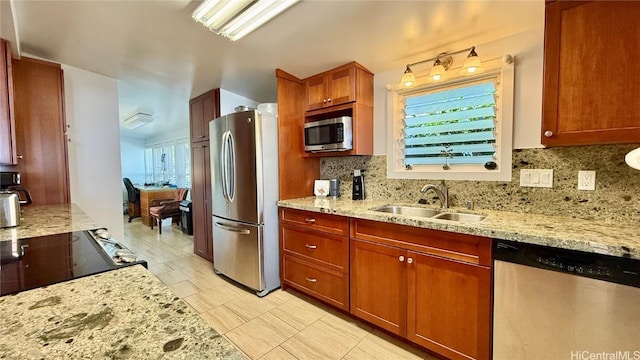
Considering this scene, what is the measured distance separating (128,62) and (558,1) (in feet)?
10.4

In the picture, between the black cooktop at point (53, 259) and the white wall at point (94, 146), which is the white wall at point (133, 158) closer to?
the white wall at point (94, 146)

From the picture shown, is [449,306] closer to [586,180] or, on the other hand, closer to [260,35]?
[586,180]

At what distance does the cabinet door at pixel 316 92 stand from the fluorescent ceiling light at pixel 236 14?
0.92 meters

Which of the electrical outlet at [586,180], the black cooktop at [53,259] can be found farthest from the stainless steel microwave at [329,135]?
the black cooktop at [53,259]

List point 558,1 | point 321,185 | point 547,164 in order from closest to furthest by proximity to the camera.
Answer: point 558,1
point 547,164
point 321,185

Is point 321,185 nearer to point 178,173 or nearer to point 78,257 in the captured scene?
point 78,257

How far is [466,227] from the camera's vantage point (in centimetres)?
145

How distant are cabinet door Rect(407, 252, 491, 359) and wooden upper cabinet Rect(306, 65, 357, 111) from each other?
1.49 meters

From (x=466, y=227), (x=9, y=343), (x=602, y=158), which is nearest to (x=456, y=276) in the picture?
(x=466, y=227)

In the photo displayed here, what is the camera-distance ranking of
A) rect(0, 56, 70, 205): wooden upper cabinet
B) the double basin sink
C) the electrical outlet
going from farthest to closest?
rect(0, 56, 70, 205): wooden upper cabinet
the double basin sink
the electrical outlet

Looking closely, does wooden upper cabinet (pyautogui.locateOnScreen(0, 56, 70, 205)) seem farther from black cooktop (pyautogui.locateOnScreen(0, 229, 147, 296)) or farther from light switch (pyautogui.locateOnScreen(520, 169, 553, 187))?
light switch (pyautogui.locateOnScreen(520, 169, 553, 187))

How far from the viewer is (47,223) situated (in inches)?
62.0
